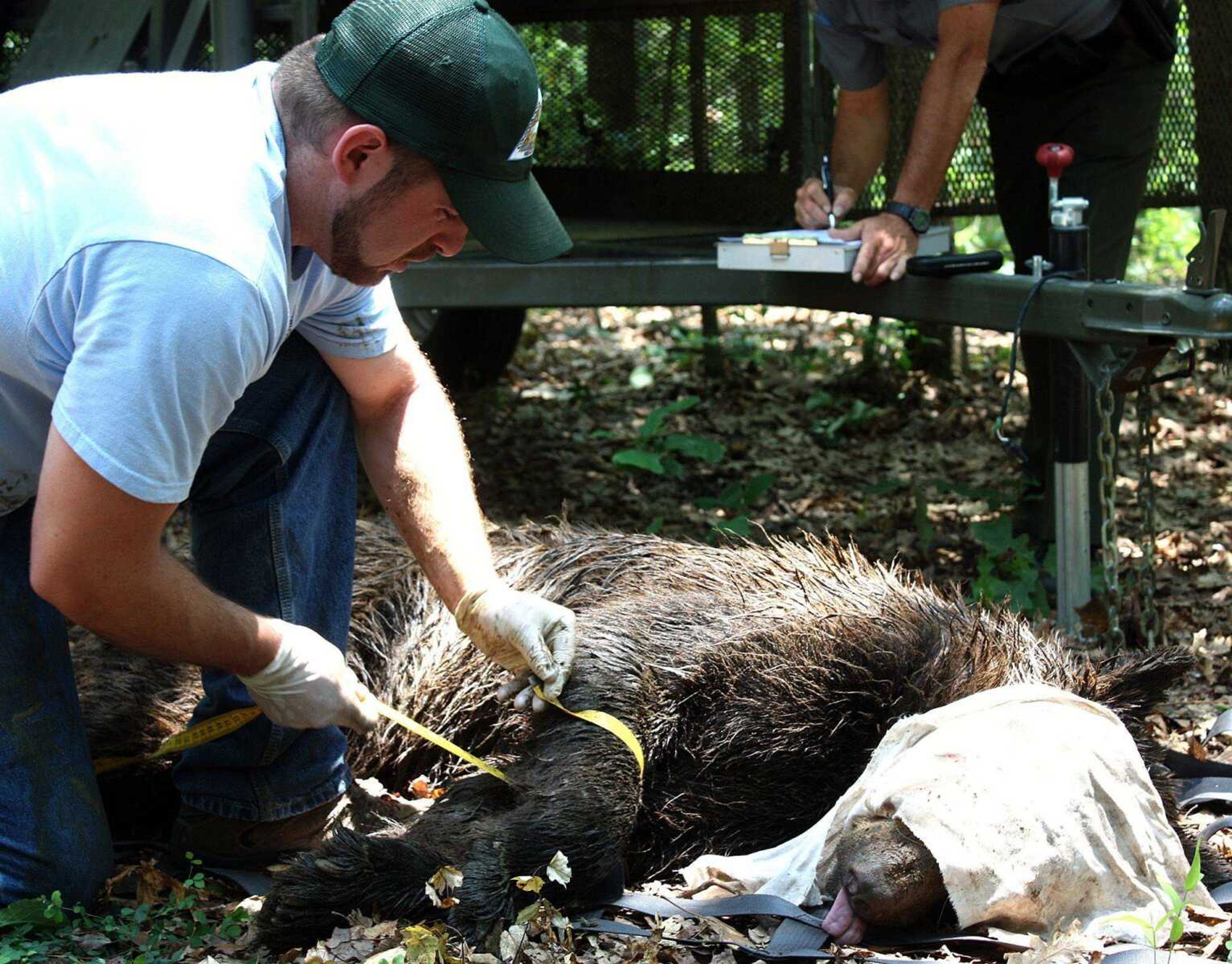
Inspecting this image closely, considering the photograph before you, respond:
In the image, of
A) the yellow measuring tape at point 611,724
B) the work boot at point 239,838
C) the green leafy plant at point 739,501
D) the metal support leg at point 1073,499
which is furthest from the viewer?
the green leafy plant at point 739,501

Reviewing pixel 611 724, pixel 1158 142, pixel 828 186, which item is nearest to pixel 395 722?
pixel 611 724

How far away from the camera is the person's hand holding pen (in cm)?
475

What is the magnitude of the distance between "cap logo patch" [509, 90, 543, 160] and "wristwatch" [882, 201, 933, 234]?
2077 mm

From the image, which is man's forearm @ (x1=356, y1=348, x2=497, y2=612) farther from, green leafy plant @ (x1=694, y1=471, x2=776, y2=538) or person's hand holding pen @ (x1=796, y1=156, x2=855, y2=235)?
green leafy plant @ (x1=694, y1=471, x2=776, y2=538)

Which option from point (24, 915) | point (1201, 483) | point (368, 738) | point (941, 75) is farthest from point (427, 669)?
point (1201, 483)

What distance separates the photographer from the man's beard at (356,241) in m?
2.54

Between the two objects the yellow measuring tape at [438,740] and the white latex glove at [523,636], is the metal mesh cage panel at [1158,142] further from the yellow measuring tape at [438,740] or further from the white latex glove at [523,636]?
the yellow measuring tape at [438,740]

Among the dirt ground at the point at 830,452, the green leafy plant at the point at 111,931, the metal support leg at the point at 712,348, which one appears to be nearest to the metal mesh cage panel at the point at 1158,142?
the dirt ground at the point at 830,452

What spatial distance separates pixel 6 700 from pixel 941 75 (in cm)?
321

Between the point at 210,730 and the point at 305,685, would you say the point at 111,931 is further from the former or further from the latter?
the point at 305,685

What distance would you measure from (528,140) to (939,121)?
7.22 ft

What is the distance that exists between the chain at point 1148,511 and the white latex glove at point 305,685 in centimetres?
220

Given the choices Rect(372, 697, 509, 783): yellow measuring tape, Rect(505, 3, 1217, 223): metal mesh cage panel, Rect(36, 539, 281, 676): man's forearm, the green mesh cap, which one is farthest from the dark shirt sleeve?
Rect(36, 539, 281, 676): man's forearm

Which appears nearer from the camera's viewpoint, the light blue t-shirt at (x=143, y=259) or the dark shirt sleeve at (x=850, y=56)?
the light blue t-shirt at (x=143, y=259)
